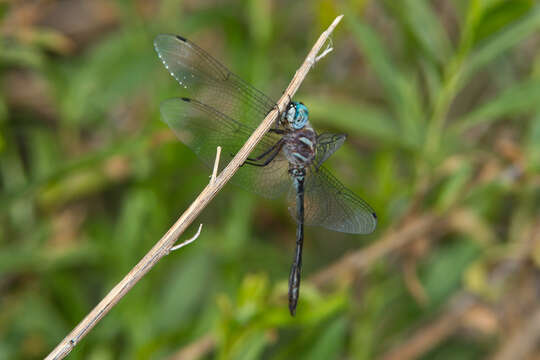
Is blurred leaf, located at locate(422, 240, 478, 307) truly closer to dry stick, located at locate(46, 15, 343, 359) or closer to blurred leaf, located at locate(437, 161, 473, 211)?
blurred leaf, located at locate(437, 161, 473, 211)

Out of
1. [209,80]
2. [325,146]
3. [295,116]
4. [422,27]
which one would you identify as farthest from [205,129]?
[422,27]

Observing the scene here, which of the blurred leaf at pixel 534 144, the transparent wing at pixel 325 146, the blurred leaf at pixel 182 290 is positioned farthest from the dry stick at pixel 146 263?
the blurred leaf at pixel 534 144

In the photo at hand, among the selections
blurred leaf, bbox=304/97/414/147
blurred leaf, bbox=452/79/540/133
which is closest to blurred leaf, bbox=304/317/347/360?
blurred leaf, bbox=304/97/414/147

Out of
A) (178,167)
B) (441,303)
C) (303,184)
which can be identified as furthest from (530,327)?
(178,167)

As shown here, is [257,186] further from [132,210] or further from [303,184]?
[132,210]

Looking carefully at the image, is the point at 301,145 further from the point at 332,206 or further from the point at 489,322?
the point at 489,322

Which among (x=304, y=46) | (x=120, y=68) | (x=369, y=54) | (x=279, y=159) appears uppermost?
(x=304, y=46)

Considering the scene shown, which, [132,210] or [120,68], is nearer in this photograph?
[132,210]
